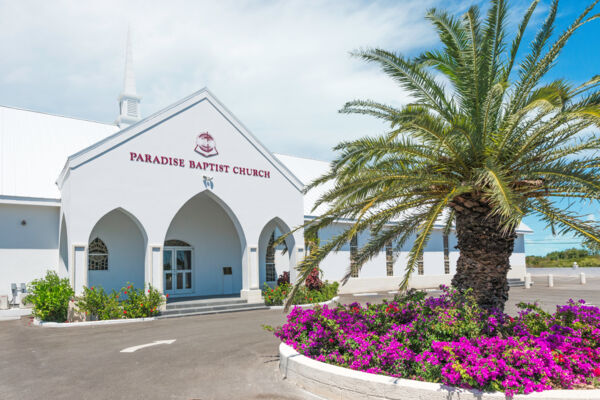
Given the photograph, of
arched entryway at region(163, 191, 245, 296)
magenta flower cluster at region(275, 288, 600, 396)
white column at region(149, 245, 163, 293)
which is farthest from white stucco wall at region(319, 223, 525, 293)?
magenta flower cluster at region(275, 288, 600, 396)

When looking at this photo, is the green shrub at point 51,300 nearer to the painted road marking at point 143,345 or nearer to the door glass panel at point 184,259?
the painted road marking at point 143,345

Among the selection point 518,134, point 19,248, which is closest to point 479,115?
point 518,134

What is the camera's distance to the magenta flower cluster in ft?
18.5

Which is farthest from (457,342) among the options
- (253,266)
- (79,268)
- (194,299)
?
(194,299)

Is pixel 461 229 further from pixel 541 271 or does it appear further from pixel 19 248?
pixel 541 271

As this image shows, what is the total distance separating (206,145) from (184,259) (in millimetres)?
5729

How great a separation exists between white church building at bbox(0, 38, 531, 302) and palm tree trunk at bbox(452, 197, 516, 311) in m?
11.2

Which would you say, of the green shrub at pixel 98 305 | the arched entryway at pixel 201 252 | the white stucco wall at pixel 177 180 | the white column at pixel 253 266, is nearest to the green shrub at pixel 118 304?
the green shrub at pixel 98 305

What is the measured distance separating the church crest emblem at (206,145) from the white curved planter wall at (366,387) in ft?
37.1

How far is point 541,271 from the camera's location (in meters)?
46.8

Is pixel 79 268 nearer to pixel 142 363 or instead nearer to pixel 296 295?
pixel 142 363

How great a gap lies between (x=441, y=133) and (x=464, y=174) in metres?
1.18

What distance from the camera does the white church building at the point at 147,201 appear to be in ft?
49.9

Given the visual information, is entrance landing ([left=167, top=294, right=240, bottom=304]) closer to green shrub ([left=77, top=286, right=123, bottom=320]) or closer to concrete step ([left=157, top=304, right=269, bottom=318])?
concrete step ([left=157, top=304, right=269, bottom=318])
